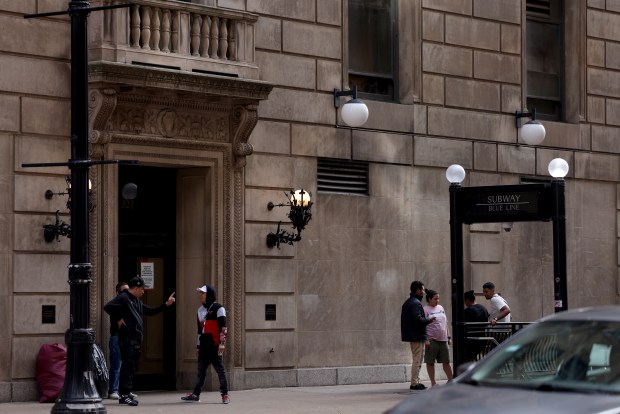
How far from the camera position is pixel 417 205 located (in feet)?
87.6

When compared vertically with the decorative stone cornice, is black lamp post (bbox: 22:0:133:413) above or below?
below

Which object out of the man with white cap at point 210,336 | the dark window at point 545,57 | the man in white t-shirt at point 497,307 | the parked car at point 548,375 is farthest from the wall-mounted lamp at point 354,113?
the parked car at point 548,375

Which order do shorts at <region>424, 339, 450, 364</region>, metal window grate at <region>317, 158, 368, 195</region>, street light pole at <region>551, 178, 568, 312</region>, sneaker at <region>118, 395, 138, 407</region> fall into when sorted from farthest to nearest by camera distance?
1. metal window grate at <region>317, 158, 368, 195</region>
2. shorts at <region>424, 339, 450, 364</region>
3. sneaker at <region>118, 395, 138, 407</region>
4. street light pole at <region>551, 178, 568, 312</region>

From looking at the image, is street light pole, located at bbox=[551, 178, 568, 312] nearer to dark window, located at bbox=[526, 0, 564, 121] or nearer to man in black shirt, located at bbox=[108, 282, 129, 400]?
man in black shirt, located at bbox=[108, 282, 129, 400]

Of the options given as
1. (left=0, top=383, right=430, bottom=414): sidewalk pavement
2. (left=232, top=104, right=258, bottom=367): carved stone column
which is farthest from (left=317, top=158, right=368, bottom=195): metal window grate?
(left=0, top=383, right=430, bottom=414): sidewalk pavement

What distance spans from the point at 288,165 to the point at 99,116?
423 cm

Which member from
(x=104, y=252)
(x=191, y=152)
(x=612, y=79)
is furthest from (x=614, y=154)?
(x=104, y=252)

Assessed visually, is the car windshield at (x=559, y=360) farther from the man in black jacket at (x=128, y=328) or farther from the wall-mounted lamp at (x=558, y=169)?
the man in black jacket at (x=128, y=328)

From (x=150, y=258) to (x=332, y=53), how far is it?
516 cm

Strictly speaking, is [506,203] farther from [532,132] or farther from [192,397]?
[532,132]

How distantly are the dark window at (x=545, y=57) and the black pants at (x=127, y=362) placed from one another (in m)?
12.3

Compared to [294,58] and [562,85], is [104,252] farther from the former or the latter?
[562,85]

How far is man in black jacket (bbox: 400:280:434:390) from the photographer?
23156 millimetres

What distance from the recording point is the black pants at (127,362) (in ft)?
67.1
